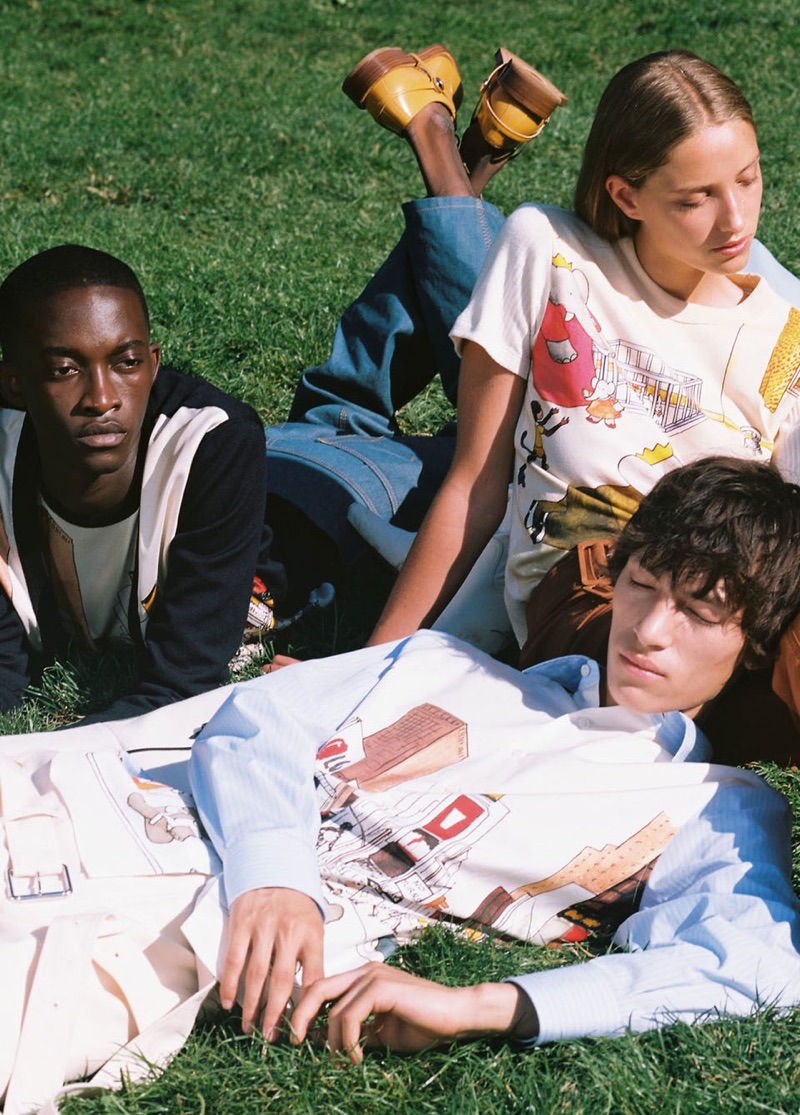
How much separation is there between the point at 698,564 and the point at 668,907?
0.60 meters

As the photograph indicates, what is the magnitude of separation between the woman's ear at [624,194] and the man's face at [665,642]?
3.16 ft

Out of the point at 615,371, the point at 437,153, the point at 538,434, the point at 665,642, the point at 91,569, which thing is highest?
the point at 437,153

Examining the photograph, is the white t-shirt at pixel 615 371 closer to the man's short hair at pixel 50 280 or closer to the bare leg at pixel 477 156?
the man's short hair at pixel 50 280

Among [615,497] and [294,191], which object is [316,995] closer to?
[615,497]

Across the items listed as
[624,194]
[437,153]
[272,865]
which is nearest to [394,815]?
[272,865]

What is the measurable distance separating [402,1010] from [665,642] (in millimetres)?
804

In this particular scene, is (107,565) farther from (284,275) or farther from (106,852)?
(284,275)

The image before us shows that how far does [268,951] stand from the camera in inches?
86.3

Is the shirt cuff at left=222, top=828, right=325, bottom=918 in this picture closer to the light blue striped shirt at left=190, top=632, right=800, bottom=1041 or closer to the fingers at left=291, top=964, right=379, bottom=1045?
the light blue striped shirt at left=190, top=632, right=800, bottom=1041

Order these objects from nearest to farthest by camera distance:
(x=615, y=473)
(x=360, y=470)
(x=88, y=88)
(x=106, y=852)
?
(x=106, y=852) → (x=615, y=473) → (x=360, y=470) → (x=88, y=88)

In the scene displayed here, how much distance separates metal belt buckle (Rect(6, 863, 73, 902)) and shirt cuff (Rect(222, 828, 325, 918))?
0.25 meters

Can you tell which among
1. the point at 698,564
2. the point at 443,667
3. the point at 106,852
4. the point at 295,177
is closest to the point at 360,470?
the point at 443,667

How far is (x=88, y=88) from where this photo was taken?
30.3 ft

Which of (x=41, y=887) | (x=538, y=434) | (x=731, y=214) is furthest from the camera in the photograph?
(x=538, y=434)
